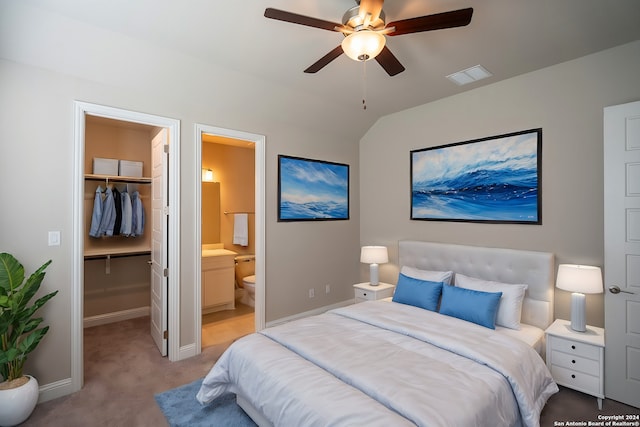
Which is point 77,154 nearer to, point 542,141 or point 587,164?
point 542,141

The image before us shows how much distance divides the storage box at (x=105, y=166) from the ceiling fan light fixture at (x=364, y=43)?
3.63m

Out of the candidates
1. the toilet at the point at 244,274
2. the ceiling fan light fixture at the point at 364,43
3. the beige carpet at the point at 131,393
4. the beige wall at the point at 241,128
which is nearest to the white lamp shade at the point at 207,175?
the toilet at the point at 244,274

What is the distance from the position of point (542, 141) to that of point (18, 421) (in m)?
4.84

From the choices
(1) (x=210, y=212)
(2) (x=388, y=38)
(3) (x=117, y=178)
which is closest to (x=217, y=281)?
(1) (x=210, y=212)

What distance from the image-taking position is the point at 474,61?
9.73ft

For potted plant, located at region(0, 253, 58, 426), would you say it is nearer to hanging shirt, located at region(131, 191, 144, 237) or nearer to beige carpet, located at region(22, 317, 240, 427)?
beige carpet, located at region(22, 317, 240, 427)

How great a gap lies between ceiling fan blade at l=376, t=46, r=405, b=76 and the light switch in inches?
111

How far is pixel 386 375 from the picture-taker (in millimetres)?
1867

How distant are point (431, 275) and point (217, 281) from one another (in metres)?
2.88

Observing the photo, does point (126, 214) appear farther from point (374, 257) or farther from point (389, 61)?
point (389, 61)

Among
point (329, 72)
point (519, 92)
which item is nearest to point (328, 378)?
point (329, 72)

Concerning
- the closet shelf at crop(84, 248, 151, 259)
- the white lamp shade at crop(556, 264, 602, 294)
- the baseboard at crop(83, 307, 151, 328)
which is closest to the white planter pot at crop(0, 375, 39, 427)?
the closet shelf at crop(84, 248, 151, 259)

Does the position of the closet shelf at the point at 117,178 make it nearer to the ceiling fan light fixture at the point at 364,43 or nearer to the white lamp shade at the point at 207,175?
the white lamp shade at the point at 207,175

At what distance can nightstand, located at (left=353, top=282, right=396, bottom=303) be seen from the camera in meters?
4.02
